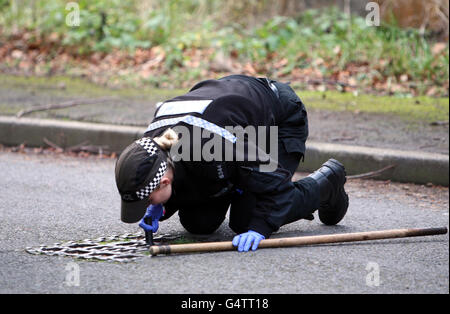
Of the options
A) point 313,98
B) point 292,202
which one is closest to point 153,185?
point 292,202

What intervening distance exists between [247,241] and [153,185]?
1.55ft

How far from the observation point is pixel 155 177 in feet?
8.93

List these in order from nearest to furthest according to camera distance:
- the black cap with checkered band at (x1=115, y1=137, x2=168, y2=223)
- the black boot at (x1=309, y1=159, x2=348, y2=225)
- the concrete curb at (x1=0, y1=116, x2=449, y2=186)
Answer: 1. the black cap with checkered band at (x1=115, y1=137, x2=168, y2=223)
2. the black boot at (x1=309, y1=159, x2=348, y2=225)
3. the concrete curb at (x1=0, y1=116, x2=449, y2=186)

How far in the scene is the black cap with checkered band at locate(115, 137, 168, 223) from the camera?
8.81ft

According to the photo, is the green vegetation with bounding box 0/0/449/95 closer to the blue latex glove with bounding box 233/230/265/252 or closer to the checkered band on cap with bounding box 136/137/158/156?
the blue latex glove with bounding box 233/230/265/252

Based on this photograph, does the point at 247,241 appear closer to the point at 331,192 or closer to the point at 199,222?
the point at 199,222

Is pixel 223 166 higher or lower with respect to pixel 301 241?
higher

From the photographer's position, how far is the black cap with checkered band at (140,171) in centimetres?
269

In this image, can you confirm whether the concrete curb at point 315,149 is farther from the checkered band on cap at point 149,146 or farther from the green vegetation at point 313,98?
the checkered band on cap at point 149,146

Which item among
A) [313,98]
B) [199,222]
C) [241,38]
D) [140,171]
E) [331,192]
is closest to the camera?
[140,171]

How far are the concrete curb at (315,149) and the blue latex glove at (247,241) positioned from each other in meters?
1.70

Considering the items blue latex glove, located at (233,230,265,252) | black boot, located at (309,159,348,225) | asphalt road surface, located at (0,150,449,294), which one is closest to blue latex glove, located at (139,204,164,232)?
asphalt road surface, located at (0,150,449,294)

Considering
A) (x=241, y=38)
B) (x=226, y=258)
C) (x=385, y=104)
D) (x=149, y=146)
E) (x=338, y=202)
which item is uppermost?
(x=241, y=38)

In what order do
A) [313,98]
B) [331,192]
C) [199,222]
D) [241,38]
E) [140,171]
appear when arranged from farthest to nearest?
[241,38] < [313,98] < [331,192] < [199,222] < [140,171]
